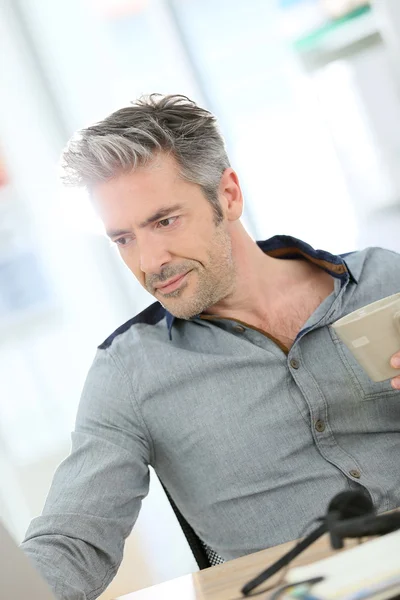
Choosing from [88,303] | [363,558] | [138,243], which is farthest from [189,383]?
[88,303]

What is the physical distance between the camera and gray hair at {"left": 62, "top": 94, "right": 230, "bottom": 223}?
4.70ft

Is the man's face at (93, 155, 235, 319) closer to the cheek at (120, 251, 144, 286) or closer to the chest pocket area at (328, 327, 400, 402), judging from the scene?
the cheek at (120, 251, 144, 286)

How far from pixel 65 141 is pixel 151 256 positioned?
2.02 meters

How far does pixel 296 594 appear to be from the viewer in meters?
0.72

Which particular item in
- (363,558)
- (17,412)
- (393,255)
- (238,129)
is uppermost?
(238,129)

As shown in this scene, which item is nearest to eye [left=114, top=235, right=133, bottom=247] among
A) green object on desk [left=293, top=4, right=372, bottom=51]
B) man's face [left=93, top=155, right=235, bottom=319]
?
man's face [left=93, top=155, right=235, bottom=319]

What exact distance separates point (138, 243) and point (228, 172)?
309 mm

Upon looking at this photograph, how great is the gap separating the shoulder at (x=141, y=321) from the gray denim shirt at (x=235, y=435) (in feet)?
0.16

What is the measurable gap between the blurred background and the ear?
1.57m

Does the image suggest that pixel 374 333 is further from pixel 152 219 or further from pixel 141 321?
pixel 141 321

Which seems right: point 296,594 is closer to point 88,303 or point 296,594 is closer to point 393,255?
point 393,255

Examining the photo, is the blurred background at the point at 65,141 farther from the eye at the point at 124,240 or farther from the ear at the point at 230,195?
the eye at the point at 124,240

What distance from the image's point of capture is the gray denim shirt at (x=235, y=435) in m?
1.29

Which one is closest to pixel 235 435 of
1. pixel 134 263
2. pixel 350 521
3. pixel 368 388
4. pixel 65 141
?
pixel 368 388
